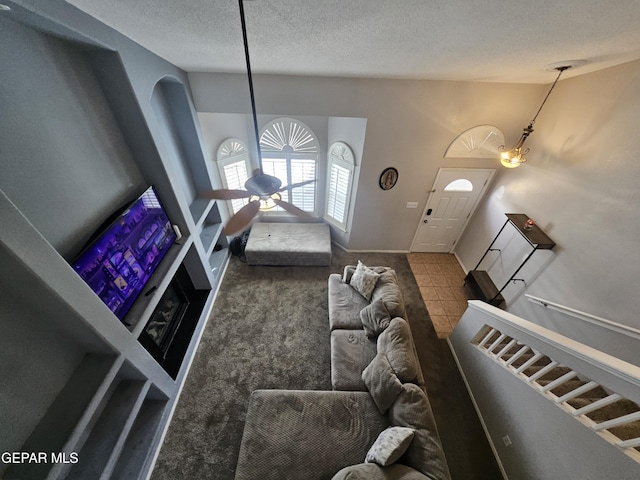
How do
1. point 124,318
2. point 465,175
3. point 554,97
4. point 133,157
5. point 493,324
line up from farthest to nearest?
point 465,175
point 554,97
point 493,324
point 133,157
point 124,318

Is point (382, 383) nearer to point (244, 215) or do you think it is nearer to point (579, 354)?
point (579, 354)

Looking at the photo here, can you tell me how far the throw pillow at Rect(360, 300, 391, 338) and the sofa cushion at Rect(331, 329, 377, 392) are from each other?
0.13 m

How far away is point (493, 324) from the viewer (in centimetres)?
241

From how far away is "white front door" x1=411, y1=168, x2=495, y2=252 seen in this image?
12.5 ft

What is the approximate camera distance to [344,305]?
10.4 feet

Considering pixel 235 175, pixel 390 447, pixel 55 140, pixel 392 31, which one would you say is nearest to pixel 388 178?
pixel 392 31

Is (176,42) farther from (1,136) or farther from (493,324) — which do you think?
(493,324)

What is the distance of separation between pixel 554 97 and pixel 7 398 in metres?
5.76

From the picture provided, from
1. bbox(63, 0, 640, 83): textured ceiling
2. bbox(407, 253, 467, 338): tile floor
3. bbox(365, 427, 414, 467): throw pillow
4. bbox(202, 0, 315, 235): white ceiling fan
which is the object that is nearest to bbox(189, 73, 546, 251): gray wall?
bbox(63, 0, 640, 83): textured ceiling

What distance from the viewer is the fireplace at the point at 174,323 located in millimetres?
2594

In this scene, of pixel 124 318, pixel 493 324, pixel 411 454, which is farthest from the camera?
pixel 493 324

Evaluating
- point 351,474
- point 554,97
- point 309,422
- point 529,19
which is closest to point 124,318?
point 309,422

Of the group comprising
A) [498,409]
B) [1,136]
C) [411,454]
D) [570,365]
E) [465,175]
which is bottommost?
[498,409]

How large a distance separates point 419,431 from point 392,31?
2.96 meters
